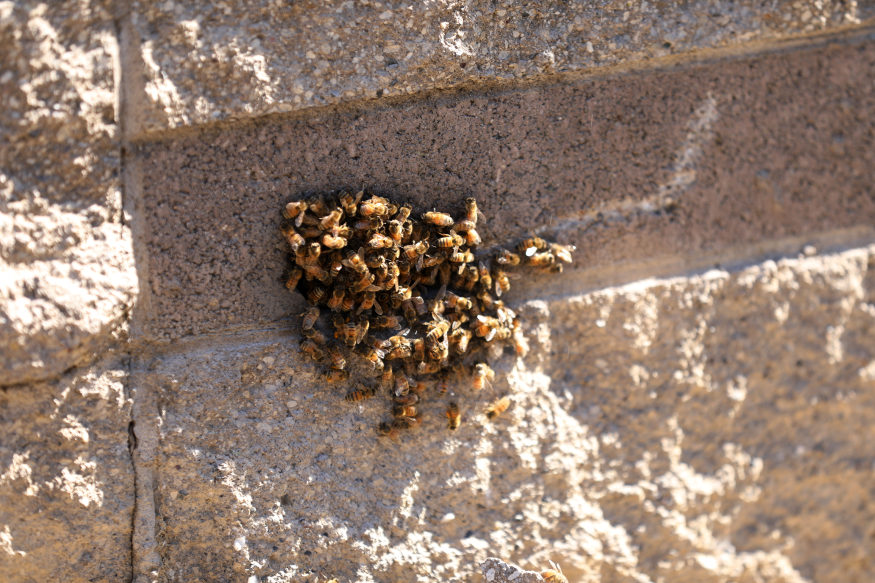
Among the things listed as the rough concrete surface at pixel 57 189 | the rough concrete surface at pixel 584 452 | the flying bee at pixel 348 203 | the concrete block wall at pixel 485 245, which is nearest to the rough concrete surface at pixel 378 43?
the concrete block wall at pixel 485 245

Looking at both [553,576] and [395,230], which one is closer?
[395,230]

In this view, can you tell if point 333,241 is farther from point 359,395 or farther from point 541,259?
point 541,259

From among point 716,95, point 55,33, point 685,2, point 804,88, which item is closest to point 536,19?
point 685,2

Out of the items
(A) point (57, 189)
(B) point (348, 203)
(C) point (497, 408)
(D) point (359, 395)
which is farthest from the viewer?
(C) point (497, 408)

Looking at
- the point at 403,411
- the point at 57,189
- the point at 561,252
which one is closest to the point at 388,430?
the point at 403,411

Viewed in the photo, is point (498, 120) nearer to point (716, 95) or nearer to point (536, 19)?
point (536, 19)

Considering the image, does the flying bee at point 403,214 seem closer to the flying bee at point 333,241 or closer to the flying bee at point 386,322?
the flying bee at point 333,241
